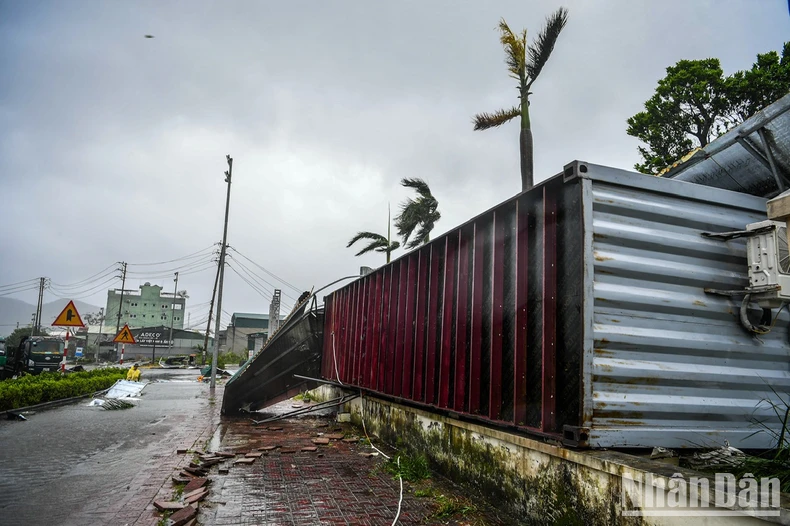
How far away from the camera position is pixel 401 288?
23.5 feet

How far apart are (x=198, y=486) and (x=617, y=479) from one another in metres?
4.23

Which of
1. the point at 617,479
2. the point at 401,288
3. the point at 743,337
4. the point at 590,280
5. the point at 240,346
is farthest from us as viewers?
the point at 240,346

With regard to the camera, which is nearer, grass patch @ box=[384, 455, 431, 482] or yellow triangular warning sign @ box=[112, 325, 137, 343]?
grass patch @ box=[384, 455, 431, 482]

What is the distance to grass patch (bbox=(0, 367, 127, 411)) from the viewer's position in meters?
10.6

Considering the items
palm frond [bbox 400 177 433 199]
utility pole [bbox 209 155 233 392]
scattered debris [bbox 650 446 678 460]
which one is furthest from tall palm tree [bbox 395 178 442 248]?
scattered debris [bbox 650 446 678 460]

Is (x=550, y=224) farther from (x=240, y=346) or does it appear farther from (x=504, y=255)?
(x=240, y=346)

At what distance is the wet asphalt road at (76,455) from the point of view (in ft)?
14.6

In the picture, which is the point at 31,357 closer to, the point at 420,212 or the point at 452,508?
the point at 420,212

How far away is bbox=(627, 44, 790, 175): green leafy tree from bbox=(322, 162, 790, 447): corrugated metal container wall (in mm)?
11095

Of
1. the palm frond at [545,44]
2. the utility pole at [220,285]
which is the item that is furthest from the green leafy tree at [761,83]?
the utility pole at [220,285]

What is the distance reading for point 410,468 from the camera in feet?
18.2

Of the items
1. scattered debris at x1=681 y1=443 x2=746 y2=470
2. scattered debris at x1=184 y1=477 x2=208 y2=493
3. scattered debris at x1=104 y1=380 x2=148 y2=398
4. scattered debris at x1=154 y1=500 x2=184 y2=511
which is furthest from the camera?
scattered debris at x1=104 y1=380 x2=148 y2=398

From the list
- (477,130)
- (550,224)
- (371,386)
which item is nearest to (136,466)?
(371,386)

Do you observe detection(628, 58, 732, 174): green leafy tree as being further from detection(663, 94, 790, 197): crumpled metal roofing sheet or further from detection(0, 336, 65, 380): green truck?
detection(0, 336, 65, 380): green truck
